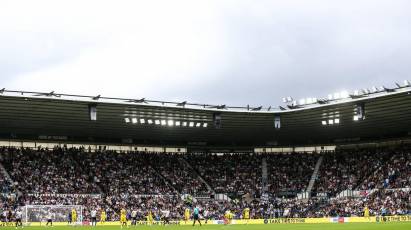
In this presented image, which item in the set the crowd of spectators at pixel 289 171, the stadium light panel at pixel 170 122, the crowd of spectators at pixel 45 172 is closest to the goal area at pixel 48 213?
the crowd of spectators at pixel 45 172

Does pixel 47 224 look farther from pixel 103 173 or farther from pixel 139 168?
pixel 139 168

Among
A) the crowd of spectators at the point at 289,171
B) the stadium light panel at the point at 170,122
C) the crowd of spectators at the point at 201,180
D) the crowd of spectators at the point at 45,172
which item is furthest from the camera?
the crowd of spectators at the point at 289,171

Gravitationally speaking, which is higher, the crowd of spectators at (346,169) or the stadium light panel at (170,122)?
the stadium light panel at (170,122)

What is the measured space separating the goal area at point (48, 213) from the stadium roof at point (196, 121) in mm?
8816

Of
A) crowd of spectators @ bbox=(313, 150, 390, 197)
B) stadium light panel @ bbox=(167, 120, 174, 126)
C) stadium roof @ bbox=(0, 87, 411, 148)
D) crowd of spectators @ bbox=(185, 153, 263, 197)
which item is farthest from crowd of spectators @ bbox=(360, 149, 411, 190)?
stadium light panel @ bbox=(167, 120, 174, 126)

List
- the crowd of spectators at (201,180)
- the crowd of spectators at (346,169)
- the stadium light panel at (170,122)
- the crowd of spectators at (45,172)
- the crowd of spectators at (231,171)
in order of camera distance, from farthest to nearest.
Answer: the crowd of spectators at (231,171), the crowd of spectators at (346,169), the stadium light panel at (170,122), the crowd of spectators at (201,180), the crowd of spectators at (45,172)

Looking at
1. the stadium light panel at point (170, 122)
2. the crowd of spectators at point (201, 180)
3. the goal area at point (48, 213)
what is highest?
the stadium light panel at point (170, 122)

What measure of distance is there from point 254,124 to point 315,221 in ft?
43.7

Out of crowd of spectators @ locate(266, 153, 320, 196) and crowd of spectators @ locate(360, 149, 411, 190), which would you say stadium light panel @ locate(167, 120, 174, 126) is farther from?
crowd of spectators @ locate(360, 149, 411, 190)

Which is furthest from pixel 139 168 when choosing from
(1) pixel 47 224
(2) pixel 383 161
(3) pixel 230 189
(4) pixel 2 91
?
(2) pixel 383 161

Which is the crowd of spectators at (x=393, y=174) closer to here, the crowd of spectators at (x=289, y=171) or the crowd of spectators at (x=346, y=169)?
the crowd of spectators at (x=346, y=169)

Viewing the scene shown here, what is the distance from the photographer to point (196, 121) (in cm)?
6244

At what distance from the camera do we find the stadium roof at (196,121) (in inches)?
2076

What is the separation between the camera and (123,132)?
2611 inches
